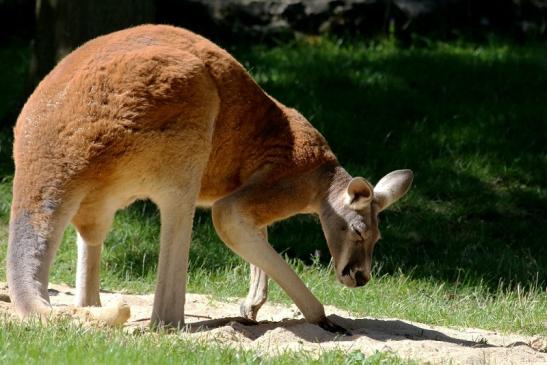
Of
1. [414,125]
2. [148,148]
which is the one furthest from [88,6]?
[148,148]

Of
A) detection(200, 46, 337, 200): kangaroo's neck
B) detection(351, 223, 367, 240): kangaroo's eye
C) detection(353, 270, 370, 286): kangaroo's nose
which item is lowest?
detection(353, 270, 370, 286): kangaroo's nose

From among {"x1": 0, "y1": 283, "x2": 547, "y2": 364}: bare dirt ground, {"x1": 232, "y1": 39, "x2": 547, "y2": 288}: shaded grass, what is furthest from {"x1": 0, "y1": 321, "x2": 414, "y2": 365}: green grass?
{"x1": 232, "y1": 39, "x2": 547, "y2": 288}: shaded grass

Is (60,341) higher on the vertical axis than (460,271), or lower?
higher

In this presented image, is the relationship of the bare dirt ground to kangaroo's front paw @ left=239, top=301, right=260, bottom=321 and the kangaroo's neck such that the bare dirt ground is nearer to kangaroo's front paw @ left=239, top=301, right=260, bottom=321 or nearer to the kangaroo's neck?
kangaroo's front paw @ left=239, top=301, right=260, bottom=321

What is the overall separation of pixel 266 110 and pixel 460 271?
2.80m

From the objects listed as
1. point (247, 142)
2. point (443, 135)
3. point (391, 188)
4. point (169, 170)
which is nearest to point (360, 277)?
point (391, 188)

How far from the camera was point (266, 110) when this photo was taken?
7629mm

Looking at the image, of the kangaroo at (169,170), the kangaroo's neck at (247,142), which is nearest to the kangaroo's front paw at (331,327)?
the kangaroo at (169,170)

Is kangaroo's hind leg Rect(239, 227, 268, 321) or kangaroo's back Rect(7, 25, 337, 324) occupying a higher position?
kangaroo's back Rect(7, 25, 337, 324)

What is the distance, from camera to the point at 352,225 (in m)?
7.50

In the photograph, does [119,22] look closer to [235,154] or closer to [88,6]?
[88,6]

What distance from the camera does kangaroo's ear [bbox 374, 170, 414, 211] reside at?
7.60m

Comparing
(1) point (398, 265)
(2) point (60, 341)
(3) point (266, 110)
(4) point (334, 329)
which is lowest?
(1) point (398, 265)

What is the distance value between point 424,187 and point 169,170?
4903mm
